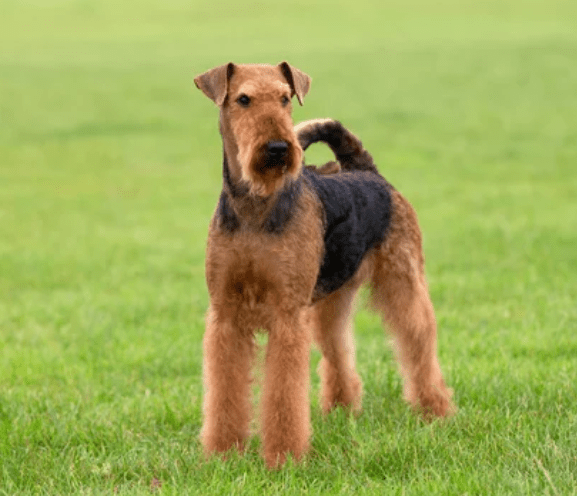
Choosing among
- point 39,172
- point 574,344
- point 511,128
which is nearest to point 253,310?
point 574,344

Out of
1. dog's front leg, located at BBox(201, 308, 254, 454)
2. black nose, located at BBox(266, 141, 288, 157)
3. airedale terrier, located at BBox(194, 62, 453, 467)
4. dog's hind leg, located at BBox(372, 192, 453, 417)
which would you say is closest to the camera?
black nose, located at BBox(266, 141, 288, 157)

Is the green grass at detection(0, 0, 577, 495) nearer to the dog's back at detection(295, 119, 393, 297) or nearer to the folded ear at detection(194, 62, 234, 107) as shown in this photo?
the dog's back at detection(295, 119, 393, 297)

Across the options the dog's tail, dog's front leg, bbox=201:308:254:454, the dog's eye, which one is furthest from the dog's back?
the dog's eye

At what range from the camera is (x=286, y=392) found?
4.71 metres

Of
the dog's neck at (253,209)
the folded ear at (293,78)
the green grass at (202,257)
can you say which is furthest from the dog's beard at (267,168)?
the green grass at (202,257)

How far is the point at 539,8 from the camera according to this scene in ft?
136

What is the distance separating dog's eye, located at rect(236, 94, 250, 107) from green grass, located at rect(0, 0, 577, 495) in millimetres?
1704

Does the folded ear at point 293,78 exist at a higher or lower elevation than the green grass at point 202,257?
higher

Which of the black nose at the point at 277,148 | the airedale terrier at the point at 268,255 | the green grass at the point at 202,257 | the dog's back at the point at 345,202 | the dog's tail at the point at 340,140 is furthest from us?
the dog's tail at the point at 340,140

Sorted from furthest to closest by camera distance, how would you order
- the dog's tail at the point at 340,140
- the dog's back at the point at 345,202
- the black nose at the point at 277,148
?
the dog's tail at the point at 340,140 < the dog's back at the point at 345,202 < the black nose at the point at 277,148

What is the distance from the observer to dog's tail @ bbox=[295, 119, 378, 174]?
19.0 ft

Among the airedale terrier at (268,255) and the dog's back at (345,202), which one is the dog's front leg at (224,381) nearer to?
the airedale terrier at (268,255)

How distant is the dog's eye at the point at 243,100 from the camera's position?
4.59m

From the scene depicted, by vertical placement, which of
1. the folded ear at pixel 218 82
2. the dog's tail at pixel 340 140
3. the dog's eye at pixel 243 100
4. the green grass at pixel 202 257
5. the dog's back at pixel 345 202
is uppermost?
the folded ear at pixel 218 82
